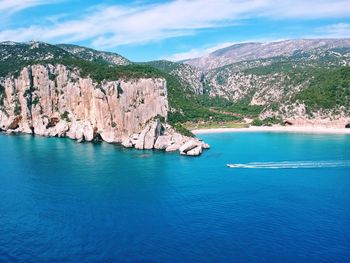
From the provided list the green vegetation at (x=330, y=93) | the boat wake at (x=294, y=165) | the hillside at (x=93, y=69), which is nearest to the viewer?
the boat wake at (x=294, y=165)

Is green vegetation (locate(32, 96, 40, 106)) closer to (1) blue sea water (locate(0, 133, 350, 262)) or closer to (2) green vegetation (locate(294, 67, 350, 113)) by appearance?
(1) blue sea water (locate(0, 133, 350, 262))

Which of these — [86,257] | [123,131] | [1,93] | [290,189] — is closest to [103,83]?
[123,131]

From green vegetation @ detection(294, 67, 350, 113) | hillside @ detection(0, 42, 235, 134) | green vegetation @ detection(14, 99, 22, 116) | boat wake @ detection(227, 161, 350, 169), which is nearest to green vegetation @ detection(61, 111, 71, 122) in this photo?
hillside @ detection(0, 42, 235, 134)

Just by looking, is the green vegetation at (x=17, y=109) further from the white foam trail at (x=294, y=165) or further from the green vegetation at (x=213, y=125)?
the white foam trail at (x=294, y=165)

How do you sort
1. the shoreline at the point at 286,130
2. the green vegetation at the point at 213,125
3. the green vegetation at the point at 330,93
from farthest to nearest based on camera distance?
1. the green vegetation at the point at 330,93
2. the green vegetation at the point at 213,125
3. the shoreline at the point at 286,130

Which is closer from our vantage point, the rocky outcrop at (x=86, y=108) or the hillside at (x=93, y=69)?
the rocky outcrop at (x=86, y=108)

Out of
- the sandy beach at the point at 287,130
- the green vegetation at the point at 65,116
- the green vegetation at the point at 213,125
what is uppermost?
the green vegetation at the point at 65,116

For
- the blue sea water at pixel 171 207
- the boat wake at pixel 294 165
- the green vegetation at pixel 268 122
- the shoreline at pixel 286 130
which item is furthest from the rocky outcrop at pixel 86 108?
the green vegetation at pixel 268 122
